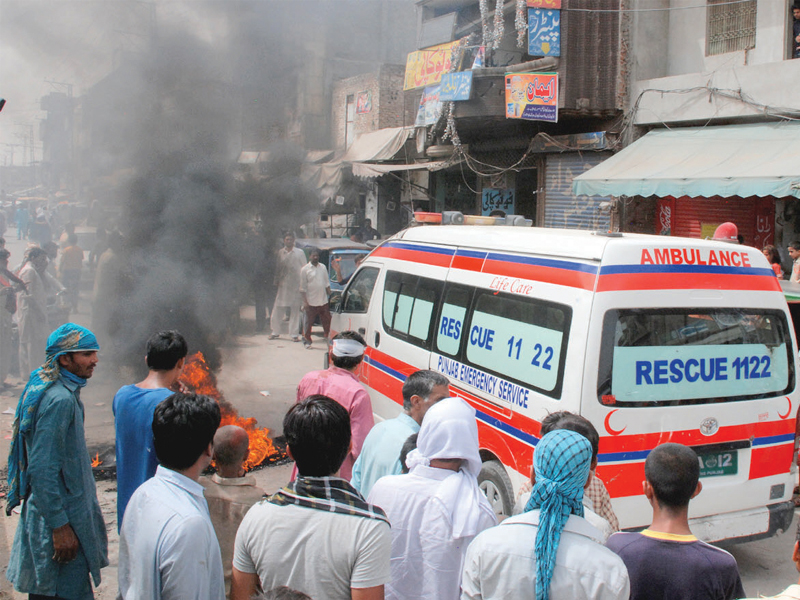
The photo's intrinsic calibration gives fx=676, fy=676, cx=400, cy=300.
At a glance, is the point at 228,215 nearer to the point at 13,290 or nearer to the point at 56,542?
the point at 13,290

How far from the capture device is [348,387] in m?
3.71

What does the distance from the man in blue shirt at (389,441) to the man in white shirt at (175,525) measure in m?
0.98

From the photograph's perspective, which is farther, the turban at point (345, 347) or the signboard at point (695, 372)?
the turban at point (345, 347)

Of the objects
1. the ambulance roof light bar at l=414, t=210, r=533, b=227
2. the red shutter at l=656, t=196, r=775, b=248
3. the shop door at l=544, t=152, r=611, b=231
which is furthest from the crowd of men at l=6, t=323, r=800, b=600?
the shop door at l=544, t=152, r=611, b=231

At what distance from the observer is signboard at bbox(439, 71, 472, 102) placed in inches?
492

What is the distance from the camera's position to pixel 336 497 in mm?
1924

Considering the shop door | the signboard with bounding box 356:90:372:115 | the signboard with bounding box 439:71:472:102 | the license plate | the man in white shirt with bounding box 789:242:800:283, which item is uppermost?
the signboard with bounding box 356:90:372:115

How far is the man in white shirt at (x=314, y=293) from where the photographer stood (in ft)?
37.8

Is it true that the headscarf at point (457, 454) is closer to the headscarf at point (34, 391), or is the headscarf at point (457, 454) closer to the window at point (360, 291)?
the headscarf at point (34, 391)

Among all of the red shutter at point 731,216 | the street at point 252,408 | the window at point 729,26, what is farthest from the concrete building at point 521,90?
the street at point 252,408

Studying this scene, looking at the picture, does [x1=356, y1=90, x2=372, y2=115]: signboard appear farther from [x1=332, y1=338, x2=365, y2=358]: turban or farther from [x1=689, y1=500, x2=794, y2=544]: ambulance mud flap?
[x1=689, y1=500, x2=794, y2=544]: ambulance mud flap

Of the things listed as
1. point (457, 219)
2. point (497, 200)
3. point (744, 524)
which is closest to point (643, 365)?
point (744, 524)

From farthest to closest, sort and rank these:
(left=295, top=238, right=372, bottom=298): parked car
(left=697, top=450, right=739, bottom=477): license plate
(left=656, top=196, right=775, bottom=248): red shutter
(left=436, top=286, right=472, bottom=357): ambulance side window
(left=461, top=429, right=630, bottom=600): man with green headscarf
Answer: (left=295, top=238, right=372, bottom=298): parked car, (left=656, top=196, right=775, bottom=248): red shutter, (left=436, top=286, right=472, bottom=357): ambulance side window, (left=697, top=450, right=739, bottom=477): license plate, (left=461, top=429, right=630, bottom=600): man with green headscarf

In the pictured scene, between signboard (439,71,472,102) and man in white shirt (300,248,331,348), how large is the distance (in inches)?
159
